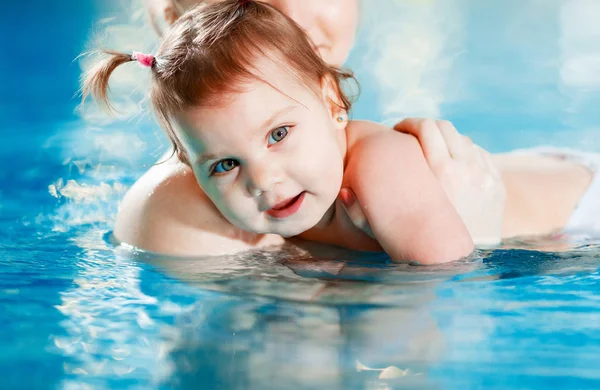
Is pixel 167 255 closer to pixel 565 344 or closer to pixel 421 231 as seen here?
Answer: pixel 421 231

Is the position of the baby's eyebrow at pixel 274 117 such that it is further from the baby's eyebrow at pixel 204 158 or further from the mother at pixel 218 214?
the mother at pixel 218 214

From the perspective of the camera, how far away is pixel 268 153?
52.6 inches

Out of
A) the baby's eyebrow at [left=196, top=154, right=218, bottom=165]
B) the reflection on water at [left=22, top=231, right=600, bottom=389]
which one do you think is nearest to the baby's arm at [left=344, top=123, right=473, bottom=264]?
the reflection on water at [left=22, top=231, right=600, bottom=389]

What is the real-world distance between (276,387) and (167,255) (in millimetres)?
715

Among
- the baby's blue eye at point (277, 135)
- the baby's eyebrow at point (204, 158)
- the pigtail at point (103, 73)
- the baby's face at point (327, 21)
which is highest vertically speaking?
the baby's face at point (327, 21)

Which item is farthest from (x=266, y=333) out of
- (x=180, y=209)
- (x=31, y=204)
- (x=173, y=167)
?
(x=31, y=204)

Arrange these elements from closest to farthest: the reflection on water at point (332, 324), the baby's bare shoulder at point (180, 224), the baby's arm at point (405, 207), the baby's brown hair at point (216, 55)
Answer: the reflection on water at point (332, 324), the baby's brown hair at point (216, 55), the baby's arm at point (405, 207), the baby's bare shoulder at point (180, 224)

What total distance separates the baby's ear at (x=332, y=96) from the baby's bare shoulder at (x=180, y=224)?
302 mm

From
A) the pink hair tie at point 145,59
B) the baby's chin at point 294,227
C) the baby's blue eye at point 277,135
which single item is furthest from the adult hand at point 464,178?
the pink hair tie at point 145,59

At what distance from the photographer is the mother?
157cm

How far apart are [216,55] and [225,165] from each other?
188 mm

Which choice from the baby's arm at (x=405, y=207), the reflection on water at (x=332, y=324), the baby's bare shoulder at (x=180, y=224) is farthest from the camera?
the baby's bare shoulder at (x=180, y=224)

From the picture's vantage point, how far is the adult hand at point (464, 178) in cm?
157

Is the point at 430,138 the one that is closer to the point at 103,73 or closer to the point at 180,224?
the point at 180,224
